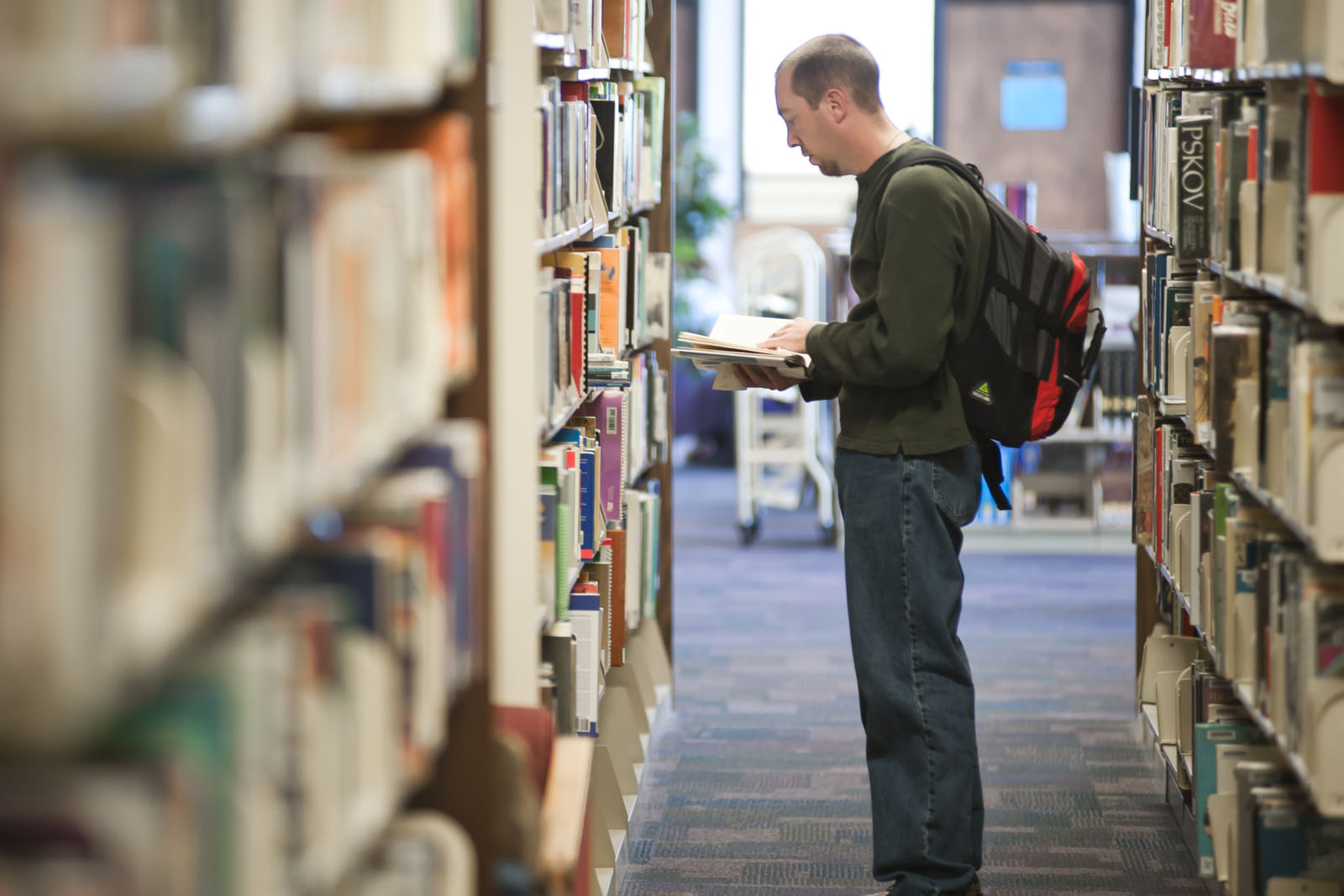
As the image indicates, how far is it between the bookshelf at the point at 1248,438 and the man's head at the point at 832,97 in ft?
1.96

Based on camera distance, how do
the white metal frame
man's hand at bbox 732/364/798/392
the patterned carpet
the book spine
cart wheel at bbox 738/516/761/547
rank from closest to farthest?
man's hand at bbox 732/364/798/392, the book spine, the patterned carpet, the white metal frame, cart wheel at bbox 738/516/761/547

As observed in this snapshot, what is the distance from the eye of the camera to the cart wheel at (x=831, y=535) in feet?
20.3

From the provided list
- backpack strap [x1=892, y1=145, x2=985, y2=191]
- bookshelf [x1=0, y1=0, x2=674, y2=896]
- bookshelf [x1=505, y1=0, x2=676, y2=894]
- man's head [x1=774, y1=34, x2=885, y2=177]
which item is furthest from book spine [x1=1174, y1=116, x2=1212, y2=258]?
bookshelf [x1=0, y1=0, x2=674, y2=896]

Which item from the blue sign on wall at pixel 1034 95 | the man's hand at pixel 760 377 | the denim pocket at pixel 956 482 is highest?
the blue sign on wall at pixel 1034 95

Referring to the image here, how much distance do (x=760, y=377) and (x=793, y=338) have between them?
5.9 inches

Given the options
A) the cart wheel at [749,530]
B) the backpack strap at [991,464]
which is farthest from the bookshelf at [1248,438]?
the cart wheel at [749,530]

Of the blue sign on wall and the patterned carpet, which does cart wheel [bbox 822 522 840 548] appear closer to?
the patterned carpet

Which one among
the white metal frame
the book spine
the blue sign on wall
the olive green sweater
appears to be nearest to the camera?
the olive green sweater

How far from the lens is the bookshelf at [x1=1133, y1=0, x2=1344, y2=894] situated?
196 cm

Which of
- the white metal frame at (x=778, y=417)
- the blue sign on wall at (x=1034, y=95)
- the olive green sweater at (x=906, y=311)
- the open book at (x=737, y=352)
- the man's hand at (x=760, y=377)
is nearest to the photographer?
the olive green sweater at (x=906, y=311)

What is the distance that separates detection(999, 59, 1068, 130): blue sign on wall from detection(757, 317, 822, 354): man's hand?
20.0 feet

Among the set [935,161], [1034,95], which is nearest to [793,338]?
[935,161]

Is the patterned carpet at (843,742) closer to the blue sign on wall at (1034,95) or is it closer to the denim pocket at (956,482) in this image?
the denim pocket at (956,482)

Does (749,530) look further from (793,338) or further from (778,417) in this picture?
(793,338)
